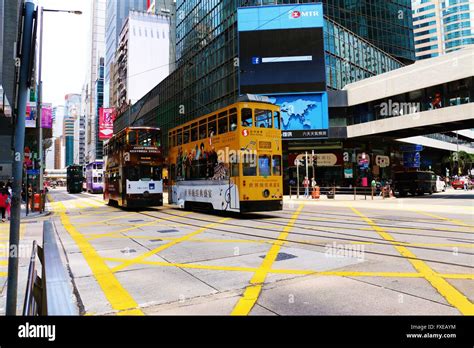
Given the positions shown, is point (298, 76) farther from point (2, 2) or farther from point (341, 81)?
point (2, 2)

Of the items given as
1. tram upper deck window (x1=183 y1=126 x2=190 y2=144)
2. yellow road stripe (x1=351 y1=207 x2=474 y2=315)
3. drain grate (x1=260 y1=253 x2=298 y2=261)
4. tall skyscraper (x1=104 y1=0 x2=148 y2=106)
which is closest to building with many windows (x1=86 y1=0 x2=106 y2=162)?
tall skyscraper (x1=104 y1=0 x2=148 y2=106)

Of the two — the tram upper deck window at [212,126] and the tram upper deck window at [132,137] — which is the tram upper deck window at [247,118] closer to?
the tram upper deck window at [212,126]

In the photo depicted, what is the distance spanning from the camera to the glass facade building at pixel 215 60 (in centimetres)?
3819

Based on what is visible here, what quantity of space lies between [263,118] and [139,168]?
7596 millimetres

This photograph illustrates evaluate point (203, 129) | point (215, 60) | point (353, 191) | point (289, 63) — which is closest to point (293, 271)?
point (203, 129)

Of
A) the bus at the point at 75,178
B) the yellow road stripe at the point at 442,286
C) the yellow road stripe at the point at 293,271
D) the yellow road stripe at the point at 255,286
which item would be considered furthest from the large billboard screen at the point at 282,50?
the yellow road stripe at the point at 293,271

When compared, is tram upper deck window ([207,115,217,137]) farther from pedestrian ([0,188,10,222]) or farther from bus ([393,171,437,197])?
bus ([393,171,437,197])

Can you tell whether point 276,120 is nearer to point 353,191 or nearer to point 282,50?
point 353,191

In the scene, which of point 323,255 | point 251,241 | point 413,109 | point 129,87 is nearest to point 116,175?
point 251,241

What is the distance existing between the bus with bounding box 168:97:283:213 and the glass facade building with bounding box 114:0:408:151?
2283cm

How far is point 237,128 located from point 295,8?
29.2 m

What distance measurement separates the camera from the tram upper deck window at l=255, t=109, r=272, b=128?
13.4 metres

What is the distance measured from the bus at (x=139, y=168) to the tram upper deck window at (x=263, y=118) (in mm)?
7056

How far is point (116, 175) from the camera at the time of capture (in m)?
19.3
